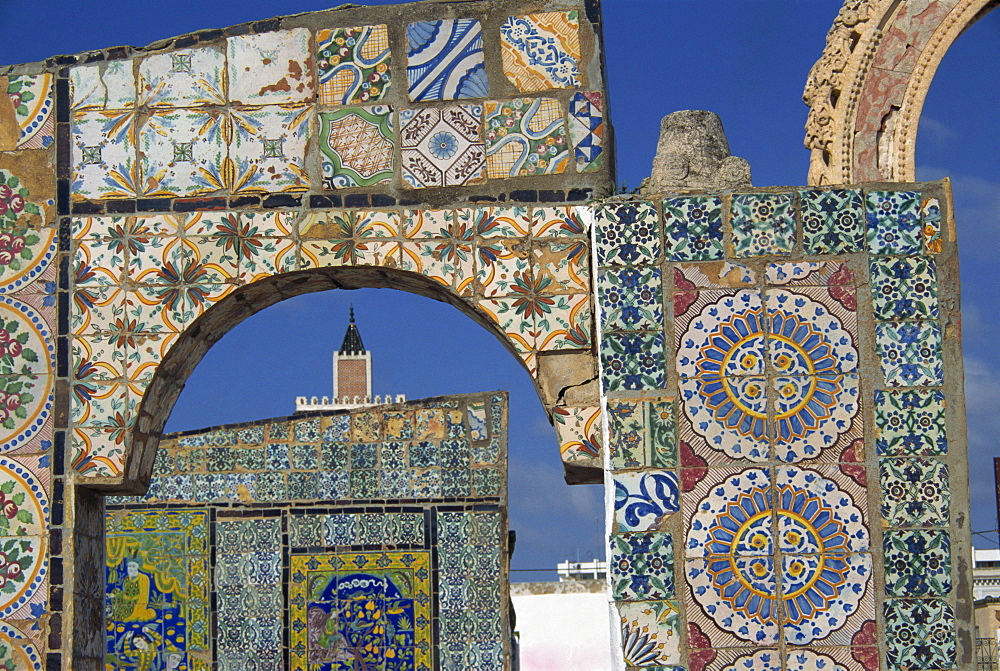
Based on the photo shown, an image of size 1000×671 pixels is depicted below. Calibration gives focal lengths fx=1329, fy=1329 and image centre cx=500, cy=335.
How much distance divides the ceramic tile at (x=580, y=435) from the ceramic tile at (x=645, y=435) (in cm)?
19

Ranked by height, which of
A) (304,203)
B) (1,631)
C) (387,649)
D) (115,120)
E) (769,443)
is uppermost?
(115,120)

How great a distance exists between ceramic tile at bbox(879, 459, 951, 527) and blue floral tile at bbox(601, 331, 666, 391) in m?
0.75

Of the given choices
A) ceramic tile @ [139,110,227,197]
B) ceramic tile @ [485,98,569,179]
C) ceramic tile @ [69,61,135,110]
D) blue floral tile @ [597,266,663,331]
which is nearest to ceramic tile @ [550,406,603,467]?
blue floral tile @ [597,266,663,331]

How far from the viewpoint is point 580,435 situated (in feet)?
14.2

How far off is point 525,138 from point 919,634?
2028mm

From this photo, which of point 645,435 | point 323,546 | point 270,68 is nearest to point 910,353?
point 645,435

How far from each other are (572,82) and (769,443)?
1.41m

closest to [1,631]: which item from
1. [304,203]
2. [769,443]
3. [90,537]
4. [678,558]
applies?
[90,537]

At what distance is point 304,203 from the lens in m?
4.51

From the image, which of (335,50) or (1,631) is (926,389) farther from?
(1,631)

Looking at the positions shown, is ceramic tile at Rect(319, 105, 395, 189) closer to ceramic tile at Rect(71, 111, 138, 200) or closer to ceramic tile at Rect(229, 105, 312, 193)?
ceramic tile at Rect(229, 105, 312, 193)

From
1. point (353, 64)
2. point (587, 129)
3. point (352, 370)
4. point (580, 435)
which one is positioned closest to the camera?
point (580, 435)

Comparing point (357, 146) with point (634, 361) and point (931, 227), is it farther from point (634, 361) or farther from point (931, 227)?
point (931, 227)

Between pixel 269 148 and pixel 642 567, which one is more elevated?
pixel 269 148
